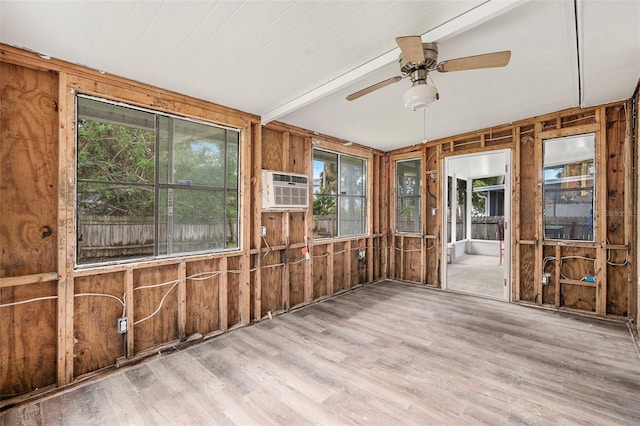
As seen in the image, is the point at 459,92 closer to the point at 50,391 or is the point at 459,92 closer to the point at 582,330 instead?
the point at 582,330

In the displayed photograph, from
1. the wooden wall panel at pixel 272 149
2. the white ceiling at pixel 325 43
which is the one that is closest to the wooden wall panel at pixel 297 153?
the wooden wall panel at pixel 272 149

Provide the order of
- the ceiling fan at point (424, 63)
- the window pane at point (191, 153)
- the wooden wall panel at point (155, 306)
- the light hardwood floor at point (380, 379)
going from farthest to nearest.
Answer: the window pane at point (191, 153), the wooden wall panel at point (155, 306), the light hardwood floor at point (380, 379), the ceiling fan at point (424, 63)

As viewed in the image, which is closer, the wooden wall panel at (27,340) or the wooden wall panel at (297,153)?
the wooden wall panel at (27,340)

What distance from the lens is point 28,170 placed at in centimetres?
224

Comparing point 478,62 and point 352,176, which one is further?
point 352,176

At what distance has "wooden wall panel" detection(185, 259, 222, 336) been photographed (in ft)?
10.3

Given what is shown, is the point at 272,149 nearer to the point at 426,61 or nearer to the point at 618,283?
the point at 426,61

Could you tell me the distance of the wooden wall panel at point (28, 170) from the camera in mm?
2148

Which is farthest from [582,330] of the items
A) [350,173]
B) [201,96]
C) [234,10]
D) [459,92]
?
[201,96]

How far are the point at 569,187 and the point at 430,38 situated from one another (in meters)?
3.40

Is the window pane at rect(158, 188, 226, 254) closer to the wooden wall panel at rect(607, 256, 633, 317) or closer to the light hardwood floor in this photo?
the light hardwood floor

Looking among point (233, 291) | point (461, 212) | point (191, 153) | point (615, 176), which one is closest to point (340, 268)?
point (233, 291)

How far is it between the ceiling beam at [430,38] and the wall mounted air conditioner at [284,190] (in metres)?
0.81

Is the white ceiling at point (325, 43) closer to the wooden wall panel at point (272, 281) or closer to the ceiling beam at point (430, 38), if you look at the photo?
the ceiling beam at point (430, 38)
